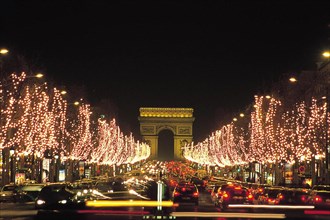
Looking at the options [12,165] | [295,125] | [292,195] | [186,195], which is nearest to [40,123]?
[12,165]

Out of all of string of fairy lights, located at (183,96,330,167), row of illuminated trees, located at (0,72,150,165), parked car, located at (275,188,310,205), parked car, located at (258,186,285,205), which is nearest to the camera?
parked car, located at (275,188,310,205)

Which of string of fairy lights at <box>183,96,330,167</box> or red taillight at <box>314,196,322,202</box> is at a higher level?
string of fairy lights at <box>183,96,330,167</box>

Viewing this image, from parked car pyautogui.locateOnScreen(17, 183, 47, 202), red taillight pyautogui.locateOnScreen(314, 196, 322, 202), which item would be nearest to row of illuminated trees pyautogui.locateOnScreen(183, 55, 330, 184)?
red taillight pyautogui.locateOnScreen(314, 196, 322, 202)

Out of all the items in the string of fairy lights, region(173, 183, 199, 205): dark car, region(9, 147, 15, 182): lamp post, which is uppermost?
the string of fairy lights

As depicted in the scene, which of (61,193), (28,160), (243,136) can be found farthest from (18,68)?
(243,136)

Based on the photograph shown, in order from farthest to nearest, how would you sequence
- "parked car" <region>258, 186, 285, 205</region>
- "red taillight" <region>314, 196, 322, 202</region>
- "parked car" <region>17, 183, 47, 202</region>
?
"parked car" <region>258, 186, 285, 205</region>, "parked car" <region>17, 183, 47, 202</region>, "red taillight" <region>314, 196, 322, 202</region>

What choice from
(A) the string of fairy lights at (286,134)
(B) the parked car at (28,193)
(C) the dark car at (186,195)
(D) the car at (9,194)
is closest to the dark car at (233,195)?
(C) the dark car at (186,195)

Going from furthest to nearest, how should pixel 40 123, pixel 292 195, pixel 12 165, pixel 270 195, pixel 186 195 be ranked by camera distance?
pixel 12 165
pixel 40 123
pixel 186 195
pixel 270 195
pixel 292 195

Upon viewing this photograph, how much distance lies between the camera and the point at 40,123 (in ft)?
211

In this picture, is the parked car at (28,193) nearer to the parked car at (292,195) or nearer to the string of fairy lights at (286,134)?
the parked car at (292,195)

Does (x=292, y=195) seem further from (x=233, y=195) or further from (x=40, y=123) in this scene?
(x=40, y=123)

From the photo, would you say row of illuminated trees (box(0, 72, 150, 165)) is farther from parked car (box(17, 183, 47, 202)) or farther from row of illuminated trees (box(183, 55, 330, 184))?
row of illuminated trees (box(183, 55, 330, 184))

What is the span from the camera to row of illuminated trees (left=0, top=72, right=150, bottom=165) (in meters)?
55.5

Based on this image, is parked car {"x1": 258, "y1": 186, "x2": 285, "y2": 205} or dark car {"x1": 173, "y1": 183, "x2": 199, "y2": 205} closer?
parked car {"x1": 258, "y1": 186, "x2": 285, "y2": 205}
